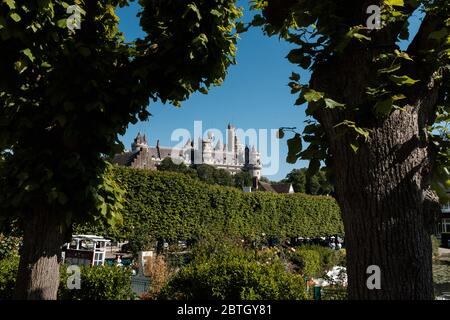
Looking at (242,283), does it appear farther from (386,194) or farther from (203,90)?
(386,194)

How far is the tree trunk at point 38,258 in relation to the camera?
504 centimetres

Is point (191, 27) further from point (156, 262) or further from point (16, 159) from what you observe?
point (156, 262)

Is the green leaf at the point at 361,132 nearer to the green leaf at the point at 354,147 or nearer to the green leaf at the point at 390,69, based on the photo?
the green leaf at the point at 354,147

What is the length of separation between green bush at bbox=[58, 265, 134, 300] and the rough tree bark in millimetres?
6185

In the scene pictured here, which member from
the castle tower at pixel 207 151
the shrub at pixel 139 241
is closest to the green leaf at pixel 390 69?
the shrub at pixel 139 241

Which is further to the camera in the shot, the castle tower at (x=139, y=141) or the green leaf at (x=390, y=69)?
the castle tower at (x=139, y=141)

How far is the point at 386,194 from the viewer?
101 inches

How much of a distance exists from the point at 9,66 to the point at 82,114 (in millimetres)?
1048

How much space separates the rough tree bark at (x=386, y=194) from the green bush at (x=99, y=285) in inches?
243

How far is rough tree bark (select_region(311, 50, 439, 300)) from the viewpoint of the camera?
2.53 m

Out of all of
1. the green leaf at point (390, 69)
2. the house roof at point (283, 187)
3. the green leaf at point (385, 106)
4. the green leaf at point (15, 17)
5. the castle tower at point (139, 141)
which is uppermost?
the castle tower at point (139, 141)

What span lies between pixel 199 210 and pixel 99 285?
16542 millimetres

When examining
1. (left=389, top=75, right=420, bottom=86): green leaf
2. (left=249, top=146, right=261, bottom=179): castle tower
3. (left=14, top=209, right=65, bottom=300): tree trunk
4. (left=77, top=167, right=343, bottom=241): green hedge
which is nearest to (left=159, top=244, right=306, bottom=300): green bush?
(left=14, top=209, right=65, bottom=300): tree trunk

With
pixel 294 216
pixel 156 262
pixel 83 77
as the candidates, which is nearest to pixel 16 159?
pixel 83 77
